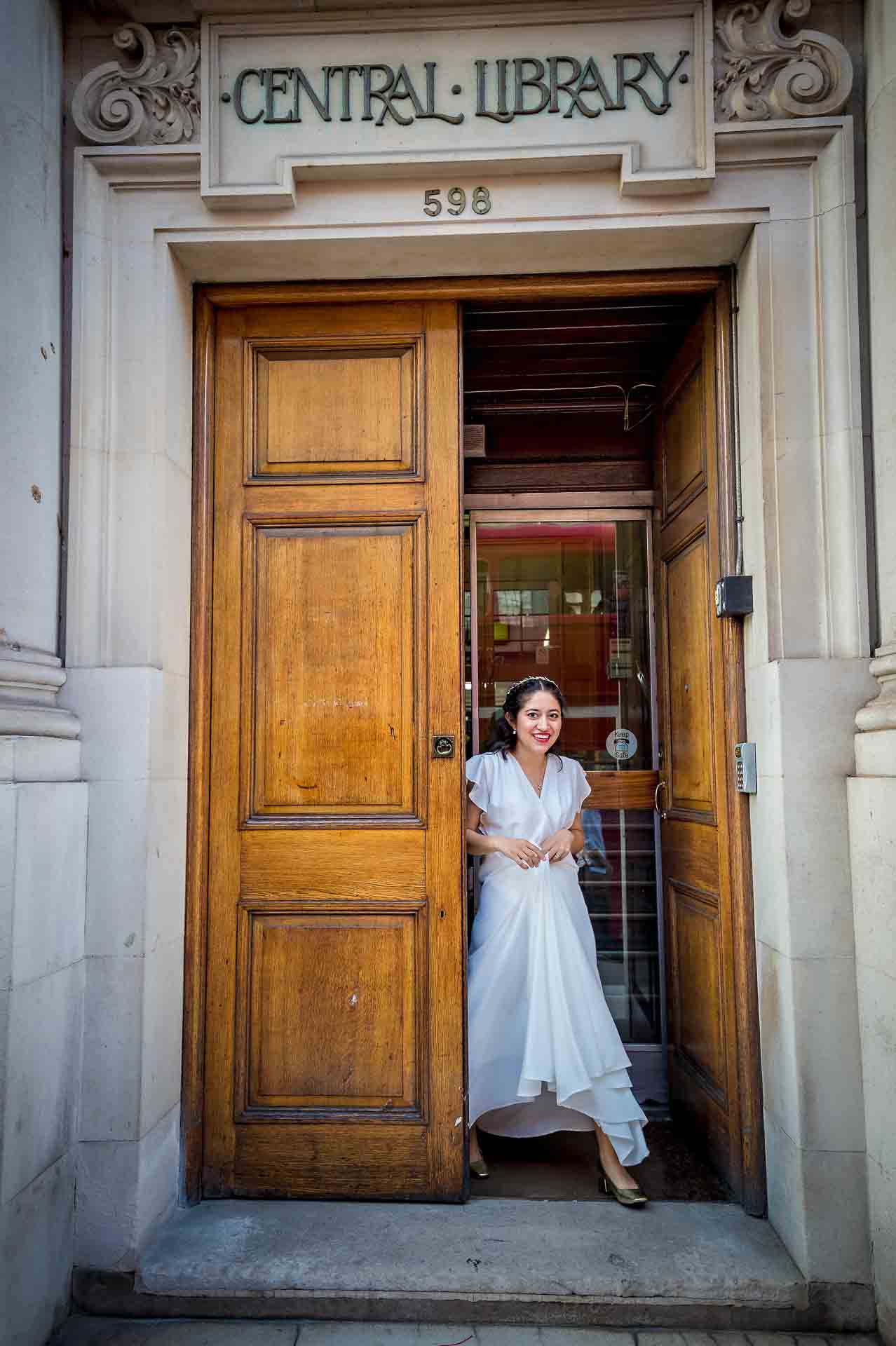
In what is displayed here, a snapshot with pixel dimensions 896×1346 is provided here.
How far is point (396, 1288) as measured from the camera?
2738 mm

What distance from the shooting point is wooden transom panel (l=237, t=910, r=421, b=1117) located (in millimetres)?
3229

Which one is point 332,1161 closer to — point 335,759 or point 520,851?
point 520,851

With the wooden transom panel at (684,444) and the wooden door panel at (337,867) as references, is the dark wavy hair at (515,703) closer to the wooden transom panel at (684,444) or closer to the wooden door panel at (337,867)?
the wooden door panel at (337,867)

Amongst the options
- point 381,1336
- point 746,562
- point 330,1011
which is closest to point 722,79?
point 746,562

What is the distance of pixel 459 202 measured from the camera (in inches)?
122

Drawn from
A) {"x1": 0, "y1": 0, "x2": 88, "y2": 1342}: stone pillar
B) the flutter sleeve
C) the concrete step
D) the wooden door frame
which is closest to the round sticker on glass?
the flutter sleeve

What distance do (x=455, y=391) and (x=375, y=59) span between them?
1137 millimetres

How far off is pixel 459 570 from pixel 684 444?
1.29m

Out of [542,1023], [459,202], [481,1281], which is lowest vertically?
[481,1281]

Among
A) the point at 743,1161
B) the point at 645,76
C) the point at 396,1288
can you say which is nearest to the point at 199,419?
the point at 645,76

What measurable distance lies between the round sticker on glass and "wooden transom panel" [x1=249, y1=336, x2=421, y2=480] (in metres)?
2.00

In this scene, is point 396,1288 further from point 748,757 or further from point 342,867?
point 748,757

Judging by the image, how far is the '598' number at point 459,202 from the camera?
10.2 ft

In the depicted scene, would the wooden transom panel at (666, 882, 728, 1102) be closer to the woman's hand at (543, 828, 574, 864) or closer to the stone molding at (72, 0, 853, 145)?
the woman's hand at (543, 828, 574, 864)
